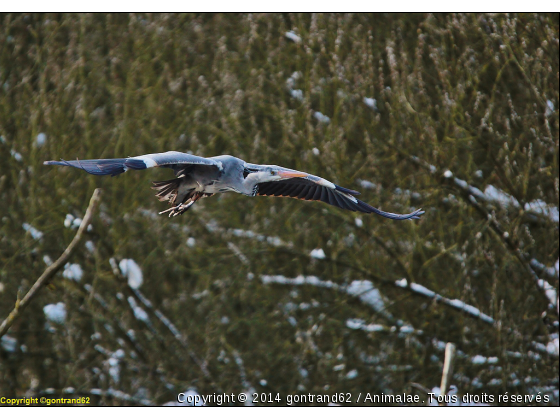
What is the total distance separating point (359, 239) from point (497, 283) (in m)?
1.68

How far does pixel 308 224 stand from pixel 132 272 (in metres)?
2.23

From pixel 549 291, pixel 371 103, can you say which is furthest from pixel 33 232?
pixel 549 291

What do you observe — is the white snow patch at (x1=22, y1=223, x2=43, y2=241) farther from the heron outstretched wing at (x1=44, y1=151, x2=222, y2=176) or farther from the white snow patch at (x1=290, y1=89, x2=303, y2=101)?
the heron outstretched wing at (x1=44, y1=151, x2=222, y2=176)

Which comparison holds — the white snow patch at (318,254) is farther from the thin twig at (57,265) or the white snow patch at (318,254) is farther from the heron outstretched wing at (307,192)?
the thin twig at (57,265)

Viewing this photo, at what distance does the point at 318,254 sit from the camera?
8297 millimetres

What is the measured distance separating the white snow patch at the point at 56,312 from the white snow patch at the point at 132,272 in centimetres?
86

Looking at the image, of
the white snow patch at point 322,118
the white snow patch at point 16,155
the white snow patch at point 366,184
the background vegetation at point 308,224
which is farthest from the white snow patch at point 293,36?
the white snow patch at point 16,155

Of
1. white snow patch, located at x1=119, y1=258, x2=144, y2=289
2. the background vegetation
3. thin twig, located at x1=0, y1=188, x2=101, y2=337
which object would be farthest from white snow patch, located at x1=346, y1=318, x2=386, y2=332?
thin twig, located at x1=0, y1=188, x2=101, y2=337

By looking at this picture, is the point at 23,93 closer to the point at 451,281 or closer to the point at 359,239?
the point at 359,239

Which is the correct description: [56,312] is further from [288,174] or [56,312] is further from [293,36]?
[288,174]

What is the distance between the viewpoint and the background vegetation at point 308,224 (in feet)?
26.3

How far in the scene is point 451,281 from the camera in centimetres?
804

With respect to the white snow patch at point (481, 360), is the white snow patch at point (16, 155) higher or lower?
higher

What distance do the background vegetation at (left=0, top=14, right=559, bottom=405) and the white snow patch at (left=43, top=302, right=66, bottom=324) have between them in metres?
0.04
